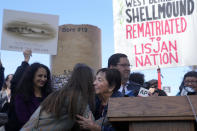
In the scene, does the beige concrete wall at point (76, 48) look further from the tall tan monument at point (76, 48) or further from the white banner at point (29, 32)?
the white banner at point (29, 32)

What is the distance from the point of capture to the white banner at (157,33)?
448 centimetres

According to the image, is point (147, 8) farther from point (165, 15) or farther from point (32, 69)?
point (32, 69)

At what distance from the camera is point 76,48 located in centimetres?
380

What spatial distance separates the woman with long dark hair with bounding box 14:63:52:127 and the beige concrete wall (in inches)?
28.4

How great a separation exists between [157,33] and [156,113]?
331cm

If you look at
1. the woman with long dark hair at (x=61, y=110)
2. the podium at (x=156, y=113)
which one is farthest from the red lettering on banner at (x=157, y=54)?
the podium at (x=156, y=113)

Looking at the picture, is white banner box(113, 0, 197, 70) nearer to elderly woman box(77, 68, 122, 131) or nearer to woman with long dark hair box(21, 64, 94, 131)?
elderly woman box(77, 68, 122, 131)

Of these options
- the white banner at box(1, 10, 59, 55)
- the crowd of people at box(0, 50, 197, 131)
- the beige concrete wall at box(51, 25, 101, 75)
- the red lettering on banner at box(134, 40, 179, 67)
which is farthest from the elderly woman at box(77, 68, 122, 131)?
the red lettering on banner at box(134, 40, 179, 67)

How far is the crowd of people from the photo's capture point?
202 centimetres

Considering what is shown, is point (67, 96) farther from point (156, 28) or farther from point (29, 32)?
point (156, 28)

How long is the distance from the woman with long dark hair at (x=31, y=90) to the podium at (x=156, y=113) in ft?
4.01

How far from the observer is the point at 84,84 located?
2.21m

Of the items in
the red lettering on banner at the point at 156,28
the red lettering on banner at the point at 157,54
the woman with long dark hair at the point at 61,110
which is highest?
the red lettering on banner at the point at 156,28

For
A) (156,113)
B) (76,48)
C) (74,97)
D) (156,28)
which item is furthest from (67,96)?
(156,28)
